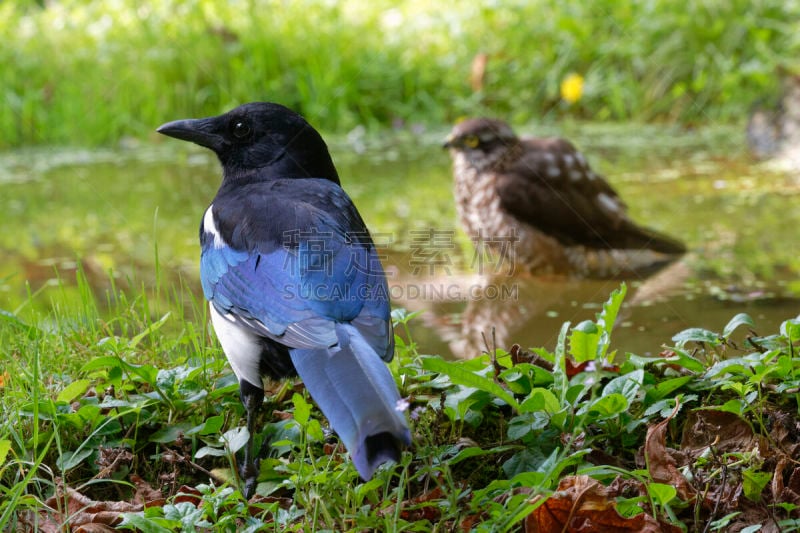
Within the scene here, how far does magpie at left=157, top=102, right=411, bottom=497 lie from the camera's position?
2133 millimetres

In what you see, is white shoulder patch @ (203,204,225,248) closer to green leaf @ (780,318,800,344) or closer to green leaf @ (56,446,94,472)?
green leaf @ (56,446,94,472)

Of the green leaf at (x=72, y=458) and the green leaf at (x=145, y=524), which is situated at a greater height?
the green leaf at (x=72, y=458)

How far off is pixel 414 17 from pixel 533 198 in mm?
6581

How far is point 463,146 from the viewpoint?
5.61 meters

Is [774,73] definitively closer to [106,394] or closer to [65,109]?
[65,109]

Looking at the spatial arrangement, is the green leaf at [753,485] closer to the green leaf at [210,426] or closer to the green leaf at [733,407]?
the green leaf at [733,407]

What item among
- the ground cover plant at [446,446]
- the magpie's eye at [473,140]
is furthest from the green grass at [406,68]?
the ground cover plant at [446,446]

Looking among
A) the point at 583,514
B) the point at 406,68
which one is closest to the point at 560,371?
the point at 583,514

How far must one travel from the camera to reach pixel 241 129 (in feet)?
10.5

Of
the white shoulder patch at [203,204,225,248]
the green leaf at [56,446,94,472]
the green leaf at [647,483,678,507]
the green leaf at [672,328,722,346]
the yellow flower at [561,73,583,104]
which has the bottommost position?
the green leaf at [647,483,678,507]

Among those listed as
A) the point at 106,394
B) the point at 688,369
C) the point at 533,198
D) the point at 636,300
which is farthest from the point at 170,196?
the point at 688,369

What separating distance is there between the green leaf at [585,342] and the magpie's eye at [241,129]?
1299 millimetres

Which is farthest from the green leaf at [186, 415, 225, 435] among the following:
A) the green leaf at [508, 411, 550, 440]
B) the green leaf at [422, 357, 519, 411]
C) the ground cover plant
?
the green leaf at [508, 411, 550, 440]

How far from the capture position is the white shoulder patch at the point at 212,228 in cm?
281
